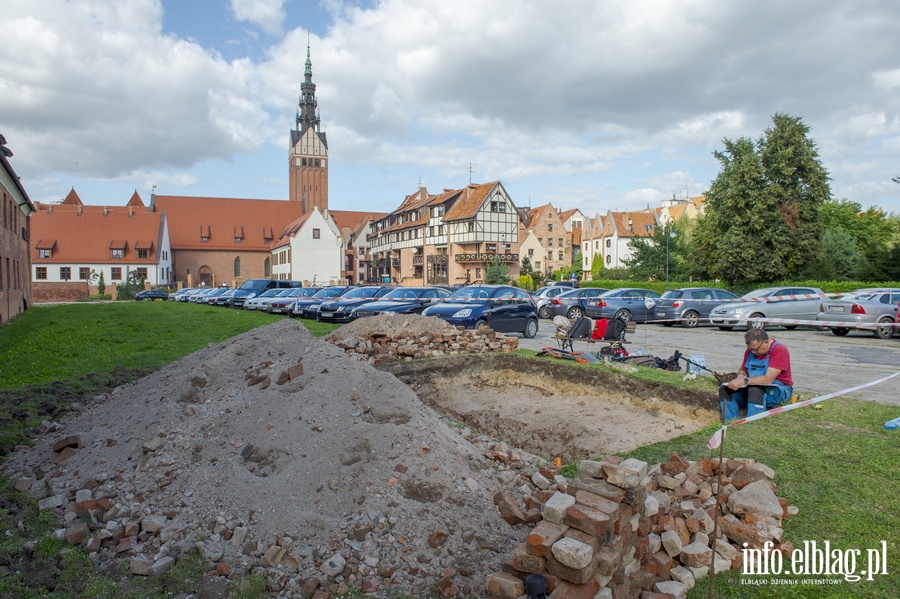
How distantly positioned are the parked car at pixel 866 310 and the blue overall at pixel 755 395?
48.3ft

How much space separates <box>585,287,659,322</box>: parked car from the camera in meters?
23.9

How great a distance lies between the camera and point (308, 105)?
100188 mm

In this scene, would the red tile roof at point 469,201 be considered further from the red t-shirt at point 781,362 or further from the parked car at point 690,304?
the red t-shirt at point 781,362

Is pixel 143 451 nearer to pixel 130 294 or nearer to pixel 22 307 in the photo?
pixel 22 307

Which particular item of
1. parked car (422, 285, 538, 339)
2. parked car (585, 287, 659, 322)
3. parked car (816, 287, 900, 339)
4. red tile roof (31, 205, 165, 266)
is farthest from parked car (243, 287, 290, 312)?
red tile roof (31, 205, 165, 266)

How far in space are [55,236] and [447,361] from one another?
71344mm

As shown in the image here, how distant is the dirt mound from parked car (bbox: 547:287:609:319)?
17.9 m

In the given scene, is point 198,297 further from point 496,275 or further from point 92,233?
point 92,233

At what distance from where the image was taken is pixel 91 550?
4469 mm

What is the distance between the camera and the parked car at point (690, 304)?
2420 centimetres

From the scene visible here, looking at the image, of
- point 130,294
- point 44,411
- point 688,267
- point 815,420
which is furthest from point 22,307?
point 688,267

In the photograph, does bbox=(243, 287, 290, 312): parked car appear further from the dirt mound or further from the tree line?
the tree line

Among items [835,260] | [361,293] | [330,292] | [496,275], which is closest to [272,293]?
[330,292]

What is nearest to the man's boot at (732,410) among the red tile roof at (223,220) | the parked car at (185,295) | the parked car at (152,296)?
the parked car at (185,295)
